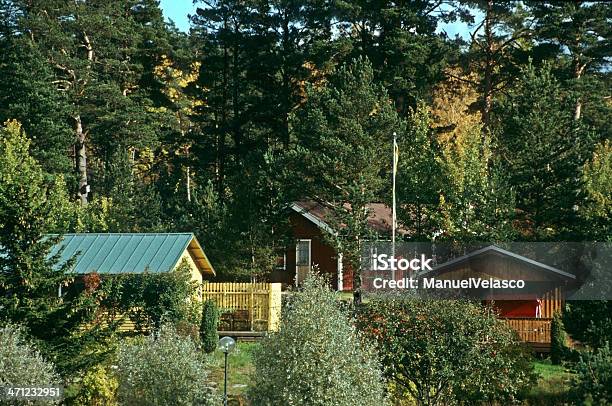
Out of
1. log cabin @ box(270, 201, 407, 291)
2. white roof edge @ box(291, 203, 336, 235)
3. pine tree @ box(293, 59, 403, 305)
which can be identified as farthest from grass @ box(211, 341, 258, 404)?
log cabin @ box(270, 201, 407, 291)

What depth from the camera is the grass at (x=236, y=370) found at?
24739 mm

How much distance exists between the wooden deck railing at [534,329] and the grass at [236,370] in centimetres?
869

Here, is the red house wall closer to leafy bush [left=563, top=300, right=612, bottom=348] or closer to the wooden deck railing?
the wooden deck railing

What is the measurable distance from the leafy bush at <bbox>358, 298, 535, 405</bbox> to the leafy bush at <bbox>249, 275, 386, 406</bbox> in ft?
10.1

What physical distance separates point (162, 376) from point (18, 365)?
2955 mm

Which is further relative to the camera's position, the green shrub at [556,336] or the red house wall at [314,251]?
the red house wall at [314,251]

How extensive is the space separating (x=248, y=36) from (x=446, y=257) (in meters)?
20.7

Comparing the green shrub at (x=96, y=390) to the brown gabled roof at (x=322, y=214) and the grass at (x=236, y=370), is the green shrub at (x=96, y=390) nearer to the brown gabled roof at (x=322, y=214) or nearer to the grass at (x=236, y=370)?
the grass at (x=236, y=370)

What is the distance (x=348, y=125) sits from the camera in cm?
3912

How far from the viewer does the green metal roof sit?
111 ft

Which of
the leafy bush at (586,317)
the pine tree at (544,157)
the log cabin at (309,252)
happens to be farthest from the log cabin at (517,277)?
the log cabin at (309,252)

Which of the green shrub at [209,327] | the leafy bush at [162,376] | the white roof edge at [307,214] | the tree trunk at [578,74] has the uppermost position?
the tree trunk at [578,74]

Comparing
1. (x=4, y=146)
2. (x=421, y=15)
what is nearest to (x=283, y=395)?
(x=4, y=146)

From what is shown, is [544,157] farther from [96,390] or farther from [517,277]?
[96,390]
